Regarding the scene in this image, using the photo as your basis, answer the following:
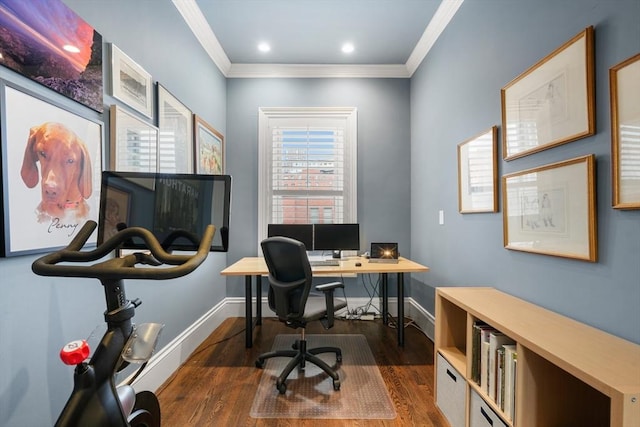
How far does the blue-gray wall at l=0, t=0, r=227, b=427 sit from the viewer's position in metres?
1.03

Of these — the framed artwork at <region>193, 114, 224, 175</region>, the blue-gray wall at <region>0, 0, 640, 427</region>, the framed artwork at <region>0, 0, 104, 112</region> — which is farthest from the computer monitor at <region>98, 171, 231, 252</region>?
the framed artwork at <region>193, 114, 224, 175</region>

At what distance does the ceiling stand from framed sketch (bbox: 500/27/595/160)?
123cm

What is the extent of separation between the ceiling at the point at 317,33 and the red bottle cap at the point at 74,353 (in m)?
2.51

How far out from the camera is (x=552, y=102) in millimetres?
1324

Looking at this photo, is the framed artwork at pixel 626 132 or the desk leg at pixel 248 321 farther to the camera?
the desk leg at pixel 248 321

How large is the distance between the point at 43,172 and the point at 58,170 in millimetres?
61

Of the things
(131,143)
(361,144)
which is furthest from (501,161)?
(131,143)

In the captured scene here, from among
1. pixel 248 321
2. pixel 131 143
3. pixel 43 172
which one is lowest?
pixel 248 321

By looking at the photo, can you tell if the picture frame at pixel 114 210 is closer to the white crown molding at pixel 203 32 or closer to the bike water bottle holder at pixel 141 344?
the bike water bottle holder at pixel 141 344

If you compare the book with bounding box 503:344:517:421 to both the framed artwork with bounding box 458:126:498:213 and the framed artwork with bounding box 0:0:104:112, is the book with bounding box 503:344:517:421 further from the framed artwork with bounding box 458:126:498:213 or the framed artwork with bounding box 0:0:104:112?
the framed artwork with bounding box 0:0:104:112

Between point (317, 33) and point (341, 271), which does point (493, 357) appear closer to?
point (341, 271)

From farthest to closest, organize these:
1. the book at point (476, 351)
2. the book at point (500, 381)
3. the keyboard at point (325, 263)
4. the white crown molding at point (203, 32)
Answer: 1. the keyboard at point (325, 263)
2. the white crown molding at point (203, 32)
3. the book at point (476, 351)
4. the book at point (500, 381)

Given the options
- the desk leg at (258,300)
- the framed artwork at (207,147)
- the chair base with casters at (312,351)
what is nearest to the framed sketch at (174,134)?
the framed artwork at (207,147)

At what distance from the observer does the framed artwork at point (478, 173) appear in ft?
5.82
